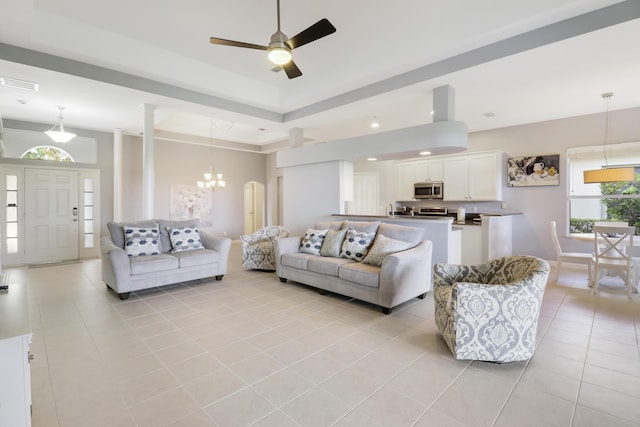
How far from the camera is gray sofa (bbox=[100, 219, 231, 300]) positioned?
156 inches

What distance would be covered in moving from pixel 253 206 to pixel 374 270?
7.65m

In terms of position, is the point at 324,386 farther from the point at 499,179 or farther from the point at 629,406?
the point at 499,179

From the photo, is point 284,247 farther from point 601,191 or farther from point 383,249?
point 601,191

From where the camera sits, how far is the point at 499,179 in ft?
20.9

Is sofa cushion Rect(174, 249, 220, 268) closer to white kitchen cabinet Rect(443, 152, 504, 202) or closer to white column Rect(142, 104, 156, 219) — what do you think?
white column Rect(142, 104, 156, 219)

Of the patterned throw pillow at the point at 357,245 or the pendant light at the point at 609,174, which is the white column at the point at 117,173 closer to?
the patterned throw pillow at the point at 357,245

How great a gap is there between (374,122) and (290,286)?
380 centimetres

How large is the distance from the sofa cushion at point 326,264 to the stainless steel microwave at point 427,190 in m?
3.82


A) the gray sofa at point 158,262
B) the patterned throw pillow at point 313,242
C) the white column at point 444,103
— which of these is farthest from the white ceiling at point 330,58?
the patterned throw pillow at point 313,242

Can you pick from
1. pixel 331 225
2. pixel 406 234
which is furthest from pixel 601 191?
pixel 331 225

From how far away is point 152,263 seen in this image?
13.7 feet

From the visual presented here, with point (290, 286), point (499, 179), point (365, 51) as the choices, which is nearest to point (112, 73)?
point (365, 51)

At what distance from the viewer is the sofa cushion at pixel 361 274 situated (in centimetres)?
358

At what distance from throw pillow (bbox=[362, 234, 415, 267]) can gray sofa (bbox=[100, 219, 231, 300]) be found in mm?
2395
